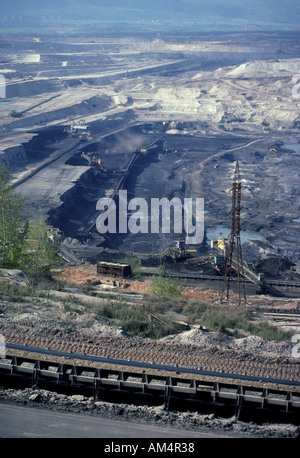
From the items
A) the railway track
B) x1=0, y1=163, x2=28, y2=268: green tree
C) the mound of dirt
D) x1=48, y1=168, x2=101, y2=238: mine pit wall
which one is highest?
x1=0, y1=163, x2=28, y2=268: green tree

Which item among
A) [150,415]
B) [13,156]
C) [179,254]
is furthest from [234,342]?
[13,156]

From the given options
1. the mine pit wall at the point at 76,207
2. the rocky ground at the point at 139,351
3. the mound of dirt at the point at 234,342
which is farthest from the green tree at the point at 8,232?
the mine pit wall at the point at 76,207

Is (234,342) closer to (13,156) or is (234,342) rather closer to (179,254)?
(179,254)

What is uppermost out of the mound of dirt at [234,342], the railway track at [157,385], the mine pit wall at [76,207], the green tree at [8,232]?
the green tree at [8,232]

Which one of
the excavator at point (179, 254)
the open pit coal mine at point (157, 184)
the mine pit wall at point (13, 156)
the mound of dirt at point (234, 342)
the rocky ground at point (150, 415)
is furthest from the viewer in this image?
the mine pit wall at point (13, 156)

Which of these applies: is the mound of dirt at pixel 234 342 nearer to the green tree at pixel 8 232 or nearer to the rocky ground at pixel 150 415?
the rocky ground at pixel 150 415

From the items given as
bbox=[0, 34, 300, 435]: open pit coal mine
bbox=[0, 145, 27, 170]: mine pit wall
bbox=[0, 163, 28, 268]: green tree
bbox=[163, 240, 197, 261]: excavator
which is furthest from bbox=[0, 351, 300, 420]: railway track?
bbox=[0, 145, 27, 170]: mine pit wall

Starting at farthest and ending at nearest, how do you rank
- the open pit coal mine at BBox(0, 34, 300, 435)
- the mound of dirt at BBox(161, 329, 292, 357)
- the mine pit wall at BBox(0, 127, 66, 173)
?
the mine pit wall at BBox(0, 127, 66, 173), the mound of dirt at BBox(161, 329, 292, 357), the open pit coal mine at BBox(0, 34, 300, 435)

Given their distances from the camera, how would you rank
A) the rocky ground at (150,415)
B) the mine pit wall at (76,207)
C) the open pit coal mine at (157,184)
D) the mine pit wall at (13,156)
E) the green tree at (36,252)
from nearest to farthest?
the rocky ground at (150,415)
the open pit coal mine at (157,184)
the green tree at (36,252)
the mine pit wall at (76,207)
the mine pit wall at (13,156)

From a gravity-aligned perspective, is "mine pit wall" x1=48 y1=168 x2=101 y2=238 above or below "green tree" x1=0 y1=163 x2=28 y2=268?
below

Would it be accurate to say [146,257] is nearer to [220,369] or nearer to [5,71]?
[220,369]

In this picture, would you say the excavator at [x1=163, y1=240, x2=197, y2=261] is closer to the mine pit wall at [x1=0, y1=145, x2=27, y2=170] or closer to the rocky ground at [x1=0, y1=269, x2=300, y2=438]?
the rocky ground at [x1=0, y1=269, x2=300, y2=438]
